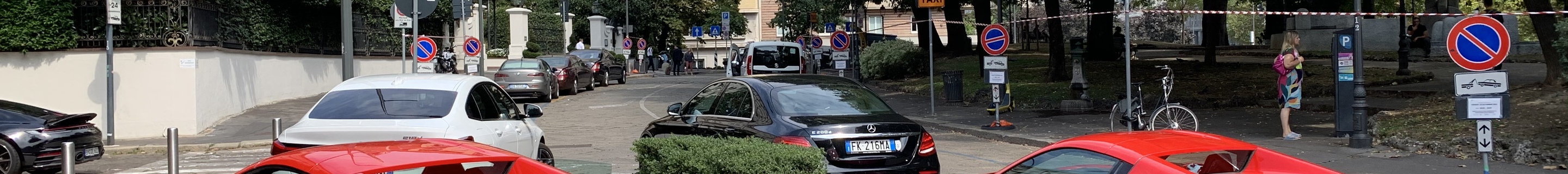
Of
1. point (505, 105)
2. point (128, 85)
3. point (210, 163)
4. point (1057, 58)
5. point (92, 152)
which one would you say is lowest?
point (210, 163)

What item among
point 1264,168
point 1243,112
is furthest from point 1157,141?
point 1243,112

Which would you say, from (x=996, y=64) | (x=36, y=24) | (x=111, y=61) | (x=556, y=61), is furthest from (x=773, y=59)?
(x=111, y=61)

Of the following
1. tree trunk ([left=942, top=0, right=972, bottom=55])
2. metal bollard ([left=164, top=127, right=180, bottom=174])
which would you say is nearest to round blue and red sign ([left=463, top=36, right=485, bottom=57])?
tree trunk ([left=942, top=0, right=972, bottom=55])

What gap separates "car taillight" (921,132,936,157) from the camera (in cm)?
876

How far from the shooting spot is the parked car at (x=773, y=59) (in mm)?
39250

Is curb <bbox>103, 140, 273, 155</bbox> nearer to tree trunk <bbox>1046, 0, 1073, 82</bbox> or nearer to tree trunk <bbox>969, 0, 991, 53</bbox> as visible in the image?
tree trunk <bbox>1046, 0, 1073, 82</bbox>

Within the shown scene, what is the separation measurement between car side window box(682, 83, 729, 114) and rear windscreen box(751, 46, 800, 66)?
28794 millimetres

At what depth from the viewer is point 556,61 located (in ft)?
99.6

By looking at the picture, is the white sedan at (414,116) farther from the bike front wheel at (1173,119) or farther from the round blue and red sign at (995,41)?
the round blue and red sign at (995,41)

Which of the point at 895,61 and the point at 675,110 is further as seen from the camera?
the point at 895,61

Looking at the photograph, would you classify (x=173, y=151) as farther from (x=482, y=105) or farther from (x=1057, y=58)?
(x=1057, y=58)

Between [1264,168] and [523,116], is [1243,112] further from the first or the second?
[1264,168]

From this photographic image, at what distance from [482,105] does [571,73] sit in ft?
60.6

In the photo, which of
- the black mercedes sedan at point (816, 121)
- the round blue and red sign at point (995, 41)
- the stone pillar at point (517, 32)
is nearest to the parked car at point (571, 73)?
the round blue and red sign at point (995, 41)
